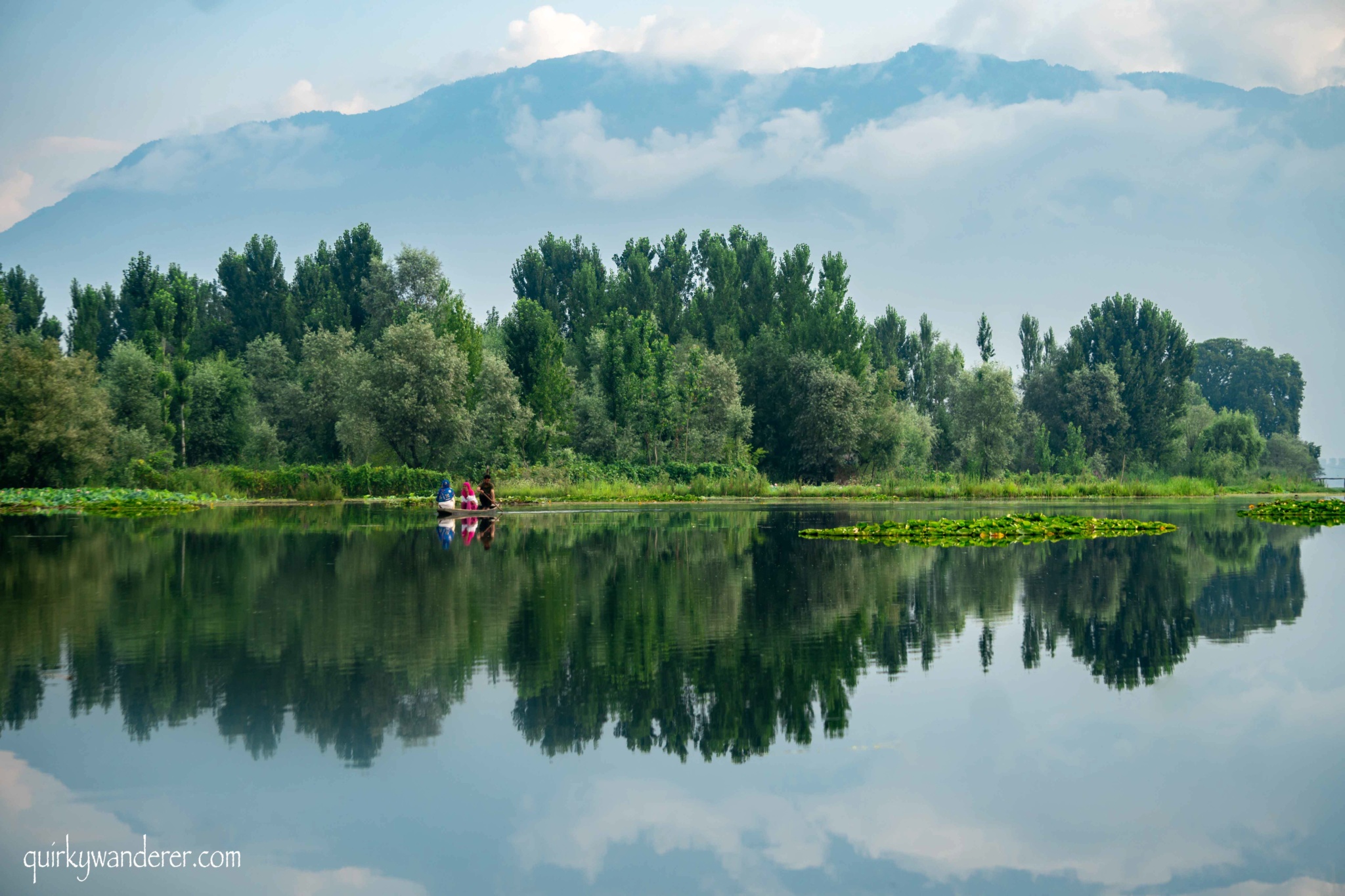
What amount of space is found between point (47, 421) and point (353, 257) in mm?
47127

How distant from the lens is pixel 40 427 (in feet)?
172

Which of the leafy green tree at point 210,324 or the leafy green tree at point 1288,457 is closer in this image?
the leafy green tree at point 210,324

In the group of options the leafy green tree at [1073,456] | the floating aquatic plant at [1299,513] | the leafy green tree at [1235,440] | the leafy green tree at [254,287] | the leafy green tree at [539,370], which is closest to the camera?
the floating aquatic plant at [1299,513]

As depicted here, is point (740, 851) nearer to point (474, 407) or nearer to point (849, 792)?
point (849, 792)

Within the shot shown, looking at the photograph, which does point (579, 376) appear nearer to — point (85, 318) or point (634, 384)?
point (634, 384)

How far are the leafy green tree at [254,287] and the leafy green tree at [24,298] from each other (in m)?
15.5

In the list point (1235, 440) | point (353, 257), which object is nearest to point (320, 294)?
point (353, 257)

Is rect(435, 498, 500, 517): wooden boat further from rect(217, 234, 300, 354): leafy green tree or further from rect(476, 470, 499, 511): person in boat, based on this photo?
rect(217, 234, 300, 354): leafy green tree

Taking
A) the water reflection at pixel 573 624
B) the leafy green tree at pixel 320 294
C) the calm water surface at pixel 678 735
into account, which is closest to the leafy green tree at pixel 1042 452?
the water reflection at pixel 573 624

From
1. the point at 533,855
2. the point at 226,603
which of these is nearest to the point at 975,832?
the point at 533,855

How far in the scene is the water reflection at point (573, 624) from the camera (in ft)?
36.5

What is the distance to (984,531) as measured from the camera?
32625 mm

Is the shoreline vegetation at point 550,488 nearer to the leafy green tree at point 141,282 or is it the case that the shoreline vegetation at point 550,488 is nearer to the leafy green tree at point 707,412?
the leafy green tree at point 707,412

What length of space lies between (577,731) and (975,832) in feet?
13.4
